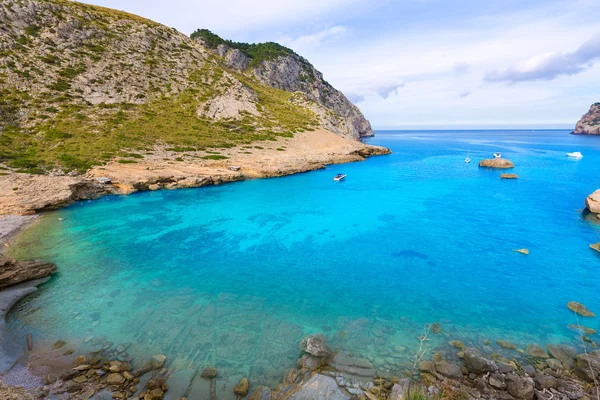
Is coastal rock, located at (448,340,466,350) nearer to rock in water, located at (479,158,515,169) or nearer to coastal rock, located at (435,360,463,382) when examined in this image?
coastal rock, located at (435,360,463,382)

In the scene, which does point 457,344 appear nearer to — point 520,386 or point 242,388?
point 520,386

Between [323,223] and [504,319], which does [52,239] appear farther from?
[504,319]

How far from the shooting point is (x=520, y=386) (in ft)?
31.1

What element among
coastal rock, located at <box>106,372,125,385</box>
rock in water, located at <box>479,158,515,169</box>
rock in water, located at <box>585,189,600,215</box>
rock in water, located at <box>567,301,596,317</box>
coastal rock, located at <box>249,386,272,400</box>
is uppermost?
rock in water, located at <box>479,158,515,169</box>

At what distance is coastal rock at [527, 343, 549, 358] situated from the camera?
11.6 m

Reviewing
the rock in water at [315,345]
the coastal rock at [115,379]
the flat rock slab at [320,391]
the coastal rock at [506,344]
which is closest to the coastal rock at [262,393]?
the flat rock slab at [320,391]

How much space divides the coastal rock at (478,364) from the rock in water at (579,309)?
8326 millimetres

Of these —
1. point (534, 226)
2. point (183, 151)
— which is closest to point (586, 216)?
point (534, 226)

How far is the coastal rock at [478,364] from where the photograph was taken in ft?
34.1

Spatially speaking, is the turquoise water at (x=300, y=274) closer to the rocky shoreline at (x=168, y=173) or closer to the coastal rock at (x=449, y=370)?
the coastal rock at (x=449, y=370)

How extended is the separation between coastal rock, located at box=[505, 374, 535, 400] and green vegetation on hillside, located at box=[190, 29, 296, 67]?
13440cm

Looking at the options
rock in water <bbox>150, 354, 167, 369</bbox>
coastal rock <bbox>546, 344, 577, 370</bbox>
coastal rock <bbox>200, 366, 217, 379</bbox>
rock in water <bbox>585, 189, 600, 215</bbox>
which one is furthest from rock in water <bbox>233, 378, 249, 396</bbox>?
rock in water <bbox>585, 189, 600, 215</bbox>

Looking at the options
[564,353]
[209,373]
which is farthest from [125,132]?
[564,353]

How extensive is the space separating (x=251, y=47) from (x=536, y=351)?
155 meters
